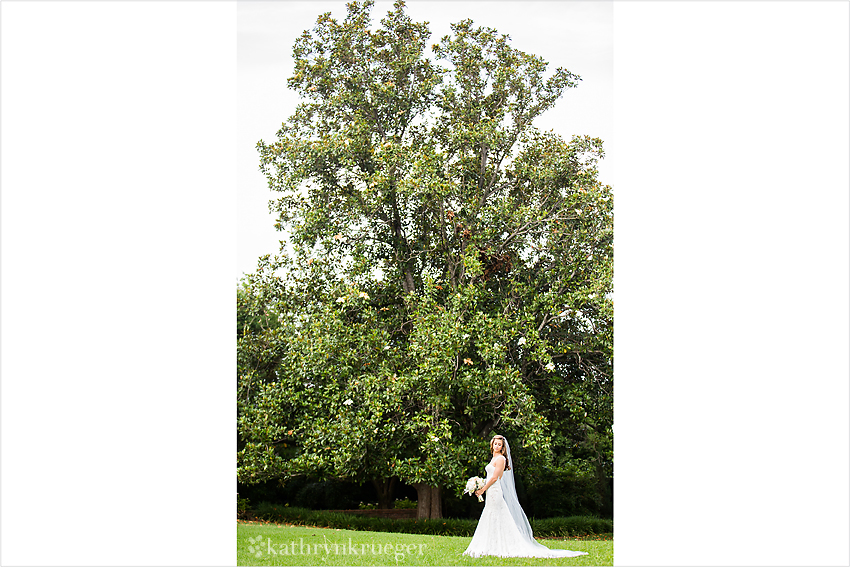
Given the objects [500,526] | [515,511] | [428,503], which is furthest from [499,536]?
[428,503]

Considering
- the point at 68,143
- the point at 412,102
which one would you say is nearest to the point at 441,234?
the point at 412,102

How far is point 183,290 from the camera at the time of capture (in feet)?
20.8

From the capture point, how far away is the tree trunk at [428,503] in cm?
838

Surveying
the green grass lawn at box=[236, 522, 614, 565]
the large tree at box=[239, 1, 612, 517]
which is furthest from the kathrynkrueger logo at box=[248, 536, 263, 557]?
the large tree at box=[239, 1, 612, 517]

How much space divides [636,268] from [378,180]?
3.03 metres

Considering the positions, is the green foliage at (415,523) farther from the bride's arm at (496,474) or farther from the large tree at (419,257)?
the bride's arm at (496,474)

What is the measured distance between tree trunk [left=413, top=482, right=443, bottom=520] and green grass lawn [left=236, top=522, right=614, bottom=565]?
1345 millimetres

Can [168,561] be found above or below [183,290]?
below

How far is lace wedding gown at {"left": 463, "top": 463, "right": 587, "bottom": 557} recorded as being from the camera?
230 inches

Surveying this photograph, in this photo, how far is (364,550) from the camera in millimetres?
6406

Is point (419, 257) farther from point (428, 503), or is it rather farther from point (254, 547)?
point (254, 547)

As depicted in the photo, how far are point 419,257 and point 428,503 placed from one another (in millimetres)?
2988

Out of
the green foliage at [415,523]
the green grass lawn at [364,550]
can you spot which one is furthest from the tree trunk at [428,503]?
the green grass lawn at [364,550]

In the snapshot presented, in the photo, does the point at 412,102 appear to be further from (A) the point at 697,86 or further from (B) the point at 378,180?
(A) the point at 697,86
